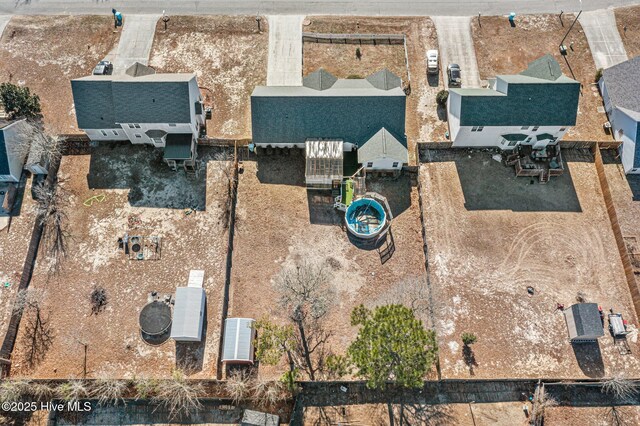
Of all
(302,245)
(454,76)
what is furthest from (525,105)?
(302,245)

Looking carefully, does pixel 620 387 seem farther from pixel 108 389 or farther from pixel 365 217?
pixel 108 389

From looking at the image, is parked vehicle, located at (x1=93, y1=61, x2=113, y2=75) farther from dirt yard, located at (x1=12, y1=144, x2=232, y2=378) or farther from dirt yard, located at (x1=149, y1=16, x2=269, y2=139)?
dirt yard, located at (x1=12, y1=144, x2=232, y2=378)

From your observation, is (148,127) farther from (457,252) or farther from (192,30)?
(457,252)

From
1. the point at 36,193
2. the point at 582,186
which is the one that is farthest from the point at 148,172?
the point at 582,186

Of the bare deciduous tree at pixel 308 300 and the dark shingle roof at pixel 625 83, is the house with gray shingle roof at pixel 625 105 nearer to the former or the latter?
the dark shingle roof at pixel 625 83

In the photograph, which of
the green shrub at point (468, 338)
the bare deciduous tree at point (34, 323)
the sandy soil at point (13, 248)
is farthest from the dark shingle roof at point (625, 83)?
the sandy soil at point (13, 248)

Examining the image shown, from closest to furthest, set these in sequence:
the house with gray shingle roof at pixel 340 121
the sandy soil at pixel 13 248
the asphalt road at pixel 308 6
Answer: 1. the sandy soil at pixel 13 248
2. the house with gray shingle roof at pixel 340 121
3. the asphalt road at pixel 308 6
